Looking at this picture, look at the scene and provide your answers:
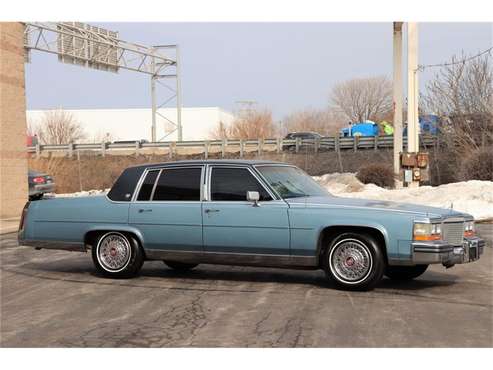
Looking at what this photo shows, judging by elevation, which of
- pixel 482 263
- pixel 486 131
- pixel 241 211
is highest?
pixel 486 131

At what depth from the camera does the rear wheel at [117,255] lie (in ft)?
28.0

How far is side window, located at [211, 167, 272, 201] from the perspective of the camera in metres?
8.03

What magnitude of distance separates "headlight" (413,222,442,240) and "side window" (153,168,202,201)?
2799 millimetres

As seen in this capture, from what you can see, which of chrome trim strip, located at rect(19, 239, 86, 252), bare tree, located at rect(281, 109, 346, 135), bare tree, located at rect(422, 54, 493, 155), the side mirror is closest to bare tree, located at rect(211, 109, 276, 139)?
bare tree, located at rect(281, 109, 346, 135)

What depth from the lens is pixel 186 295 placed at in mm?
7430

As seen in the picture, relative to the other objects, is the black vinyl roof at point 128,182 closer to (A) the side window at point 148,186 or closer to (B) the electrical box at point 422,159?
(A) the side window at point 148,186

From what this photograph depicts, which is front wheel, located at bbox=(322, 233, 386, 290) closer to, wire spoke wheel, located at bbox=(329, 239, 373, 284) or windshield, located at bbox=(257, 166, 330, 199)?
wire spoke wheel, located at bbox=(329, 239, 373, 284)

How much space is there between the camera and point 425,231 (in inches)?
279

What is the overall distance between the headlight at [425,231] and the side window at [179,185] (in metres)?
2.80

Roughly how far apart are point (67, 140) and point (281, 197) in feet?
214

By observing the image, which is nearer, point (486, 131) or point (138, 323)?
point (138, 323)

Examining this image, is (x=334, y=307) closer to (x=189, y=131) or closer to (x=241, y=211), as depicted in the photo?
(x=241, y=211)

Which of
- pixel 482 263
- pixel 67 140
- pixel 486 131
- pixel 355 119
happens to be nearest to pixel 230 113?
pixel 355 119

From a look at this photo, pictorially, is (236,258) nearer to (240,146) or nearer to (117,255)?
(117,255)
